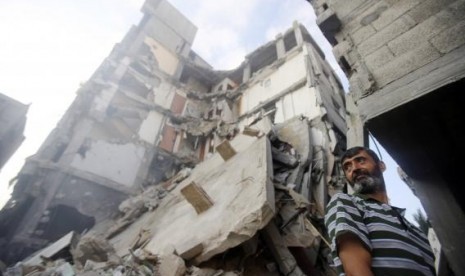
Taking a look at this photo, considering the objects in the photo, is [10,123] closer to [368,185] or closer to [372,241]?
[368,185]

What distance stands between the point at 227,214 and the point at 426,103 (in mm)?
2969

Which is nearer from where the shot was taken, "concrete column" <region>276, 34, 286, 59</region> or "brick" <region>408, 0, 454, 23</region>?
"brick" <region>408, 0, 454, 23</region>

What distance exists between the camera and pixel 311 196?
21.6 feet

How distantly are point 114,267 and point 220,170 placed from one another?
315 cm

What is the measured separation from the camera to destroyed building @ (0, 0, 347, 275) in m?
4.27

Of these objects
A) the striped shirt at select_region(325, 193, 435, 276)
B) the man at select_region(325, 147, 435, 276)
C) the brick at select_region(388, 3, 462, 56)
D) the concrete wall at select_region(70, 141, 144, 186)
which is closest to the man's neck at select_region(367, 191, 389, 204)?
the man at select_region(325, 147, 435, 276)

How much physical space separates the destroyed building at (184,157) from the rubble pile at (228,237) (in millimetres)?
29

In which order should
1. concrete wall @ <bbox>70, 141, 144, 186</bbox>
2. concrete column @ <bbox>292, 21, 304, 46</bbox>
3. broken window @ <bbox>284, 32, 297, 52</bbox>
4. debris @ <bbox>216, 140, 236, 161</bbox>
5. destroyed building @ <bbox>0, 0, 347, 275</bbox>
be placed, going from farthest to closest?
broken window @ <bbox>284, 32, 297, 52</bbox>, concrete column @ <bbox>292, 21, 304, 46</bbox>, concrete wall @ <bbox>70, 141, 144, 186</bbox>, debris @ <bbox>216, 140, 236, 161</bbox>, destroyed building @ <bbox>0, 0, 347, 275</bbox>

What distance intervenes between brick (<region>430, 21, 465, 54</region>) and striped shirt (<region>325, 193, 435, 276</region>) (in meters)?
1.26

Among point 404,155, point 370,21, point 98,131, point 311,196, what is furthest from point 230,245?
point 98,131

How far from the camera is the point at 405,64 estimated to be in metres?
1.93

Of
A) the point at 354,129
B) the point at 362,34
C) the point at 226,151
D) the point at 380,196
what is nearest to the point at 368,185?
the point at 380,196

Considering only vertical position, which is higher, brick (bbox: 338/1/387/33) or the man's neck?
brick (bbox: 338/1/387/33)

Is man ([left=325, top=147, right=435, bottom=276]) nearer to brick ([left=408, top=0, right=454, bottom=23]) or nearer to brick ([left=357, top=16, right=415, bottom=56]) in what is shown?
brick ([left=357, top=16, right=415, bottom=56])
